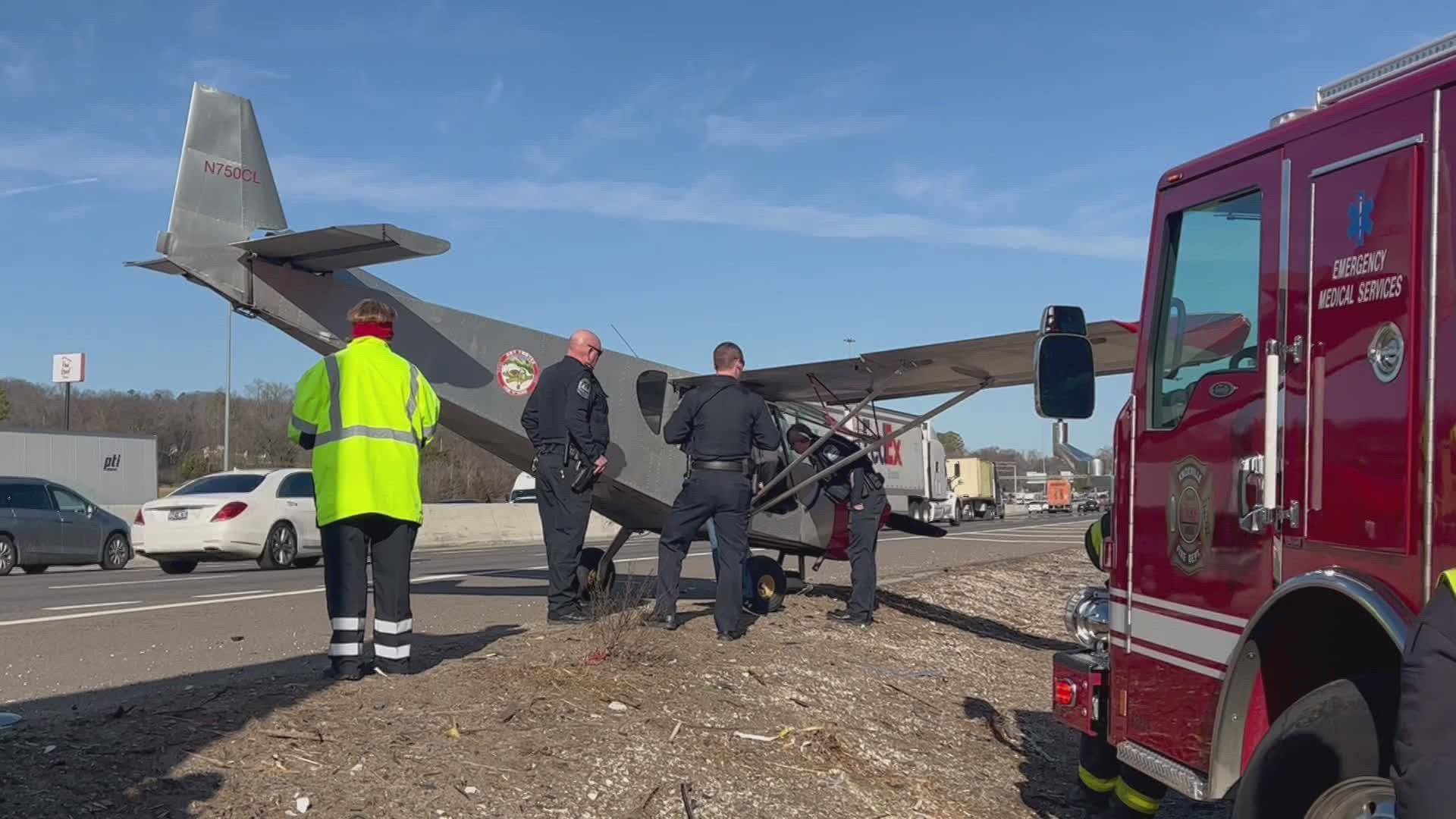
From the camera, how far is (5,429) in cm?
3925

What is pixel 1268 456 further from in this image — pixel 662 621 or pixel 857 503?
pixel 857 503

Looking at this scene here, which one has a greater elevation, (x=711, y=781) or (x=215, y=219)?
(x=215, y=219)

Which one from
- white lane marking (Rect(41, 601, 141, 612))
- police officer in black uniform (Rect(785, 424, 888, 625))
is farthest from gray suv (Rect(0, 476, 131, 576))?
police officer in black uniform (Rect(785, 424, 888, 625))

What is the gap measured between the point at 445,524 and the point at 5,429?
54.2 feet

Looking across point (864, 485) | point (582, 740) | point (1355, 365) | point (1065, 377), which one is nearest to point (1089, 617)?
point (1065, 377)

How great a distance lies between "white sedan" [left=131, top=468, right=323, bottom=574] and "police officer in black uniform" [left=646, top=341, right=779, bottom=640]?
1158cm

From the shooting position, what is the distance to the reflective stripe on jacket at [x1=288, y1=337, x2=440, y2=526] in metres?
6.57

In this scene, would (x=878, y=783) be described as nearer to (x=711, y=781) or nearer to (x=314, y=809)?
(x=711, y=781)

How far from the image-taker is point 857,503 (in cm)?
1080

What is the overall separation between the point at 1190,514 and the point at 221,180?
8.66 meters

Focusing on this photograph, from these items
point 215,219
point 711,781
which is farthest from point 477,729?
point 215,219

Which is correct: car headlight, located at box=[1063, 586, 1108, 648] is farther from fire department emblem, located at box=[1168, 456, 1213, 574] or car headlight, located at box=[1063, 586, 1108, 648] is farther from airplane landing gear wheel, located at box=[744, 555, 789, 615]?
airplane landing gear wheel, located at box=[744, 555, 789, 615]

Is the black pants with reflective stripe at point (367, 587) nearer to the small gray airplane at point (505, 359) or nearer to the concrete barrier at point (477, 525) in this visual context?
the small gray airplane at point (505, 359)

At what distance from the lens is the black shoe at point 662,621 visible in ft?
28.3
